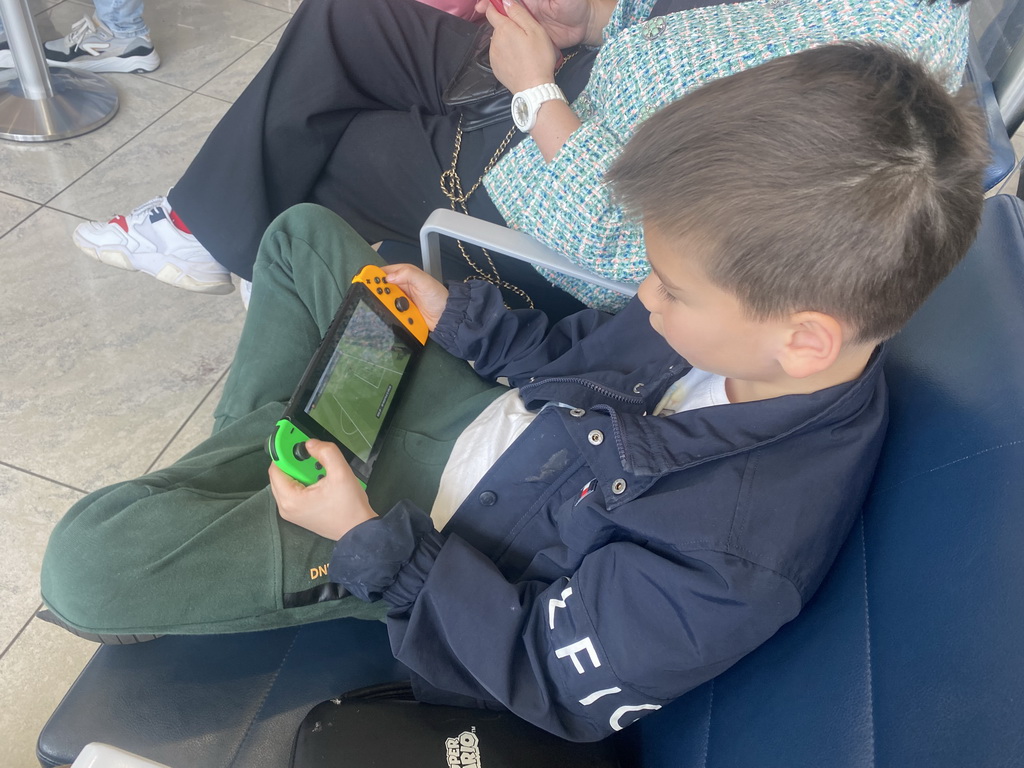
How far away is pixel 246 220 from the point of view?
1.21 metres

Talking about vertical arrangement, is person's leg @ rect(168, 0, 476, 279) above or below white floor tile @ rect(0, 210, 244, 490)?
above

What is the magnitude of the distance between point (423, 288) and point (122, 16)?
1698 mm

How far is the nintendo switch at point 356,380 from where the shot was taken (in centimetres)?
80

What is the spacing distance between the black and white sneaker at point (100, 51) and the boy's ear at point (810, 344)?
2.18 metres

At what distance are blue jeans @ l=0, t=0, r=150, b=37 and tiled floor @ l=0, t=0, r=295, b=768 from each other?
122 mm

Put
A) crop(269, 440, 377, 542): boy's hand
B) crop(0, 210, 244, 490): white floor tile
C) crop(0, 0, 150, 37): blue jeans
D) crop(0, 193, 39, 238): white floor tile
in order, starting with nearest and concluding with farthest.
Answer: crop(269, 440, 377, 542): boy's hand, crop(0, 210, 244, 490): white floor tile, crop(0, 193, 39, 238): white floor tile, crop(0, 0, 150, 37): blue jeans

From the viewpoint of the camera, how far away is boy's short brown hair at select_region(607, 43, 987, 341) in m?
0.56

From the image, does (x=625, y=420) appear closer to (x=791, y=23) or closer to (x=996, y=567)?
(x=996, y=567)

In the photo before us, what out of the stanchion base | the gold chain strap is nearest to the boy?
the gold chain strap

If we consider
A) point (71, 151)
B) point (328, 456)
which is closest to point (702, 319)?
point (328, 456)

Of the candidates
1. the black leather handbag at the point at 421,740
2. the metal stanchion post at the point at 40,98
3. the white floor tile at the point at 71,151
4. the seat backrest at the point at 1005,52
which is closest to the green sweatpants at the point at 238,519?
the black leather handbag at the point at 421,740

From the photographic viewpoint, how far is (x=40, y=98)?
192 centimetres

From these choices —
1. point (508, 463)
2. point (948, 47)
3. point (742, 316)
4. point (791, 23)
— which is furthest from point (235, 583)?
point (948, 47)

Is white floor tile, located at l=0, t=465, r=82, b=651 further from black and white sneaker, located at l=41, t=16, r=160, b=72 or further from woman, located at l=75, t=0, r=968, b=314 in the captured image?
black and white sneaker, located at l=41, t=16, r=160, b=72
